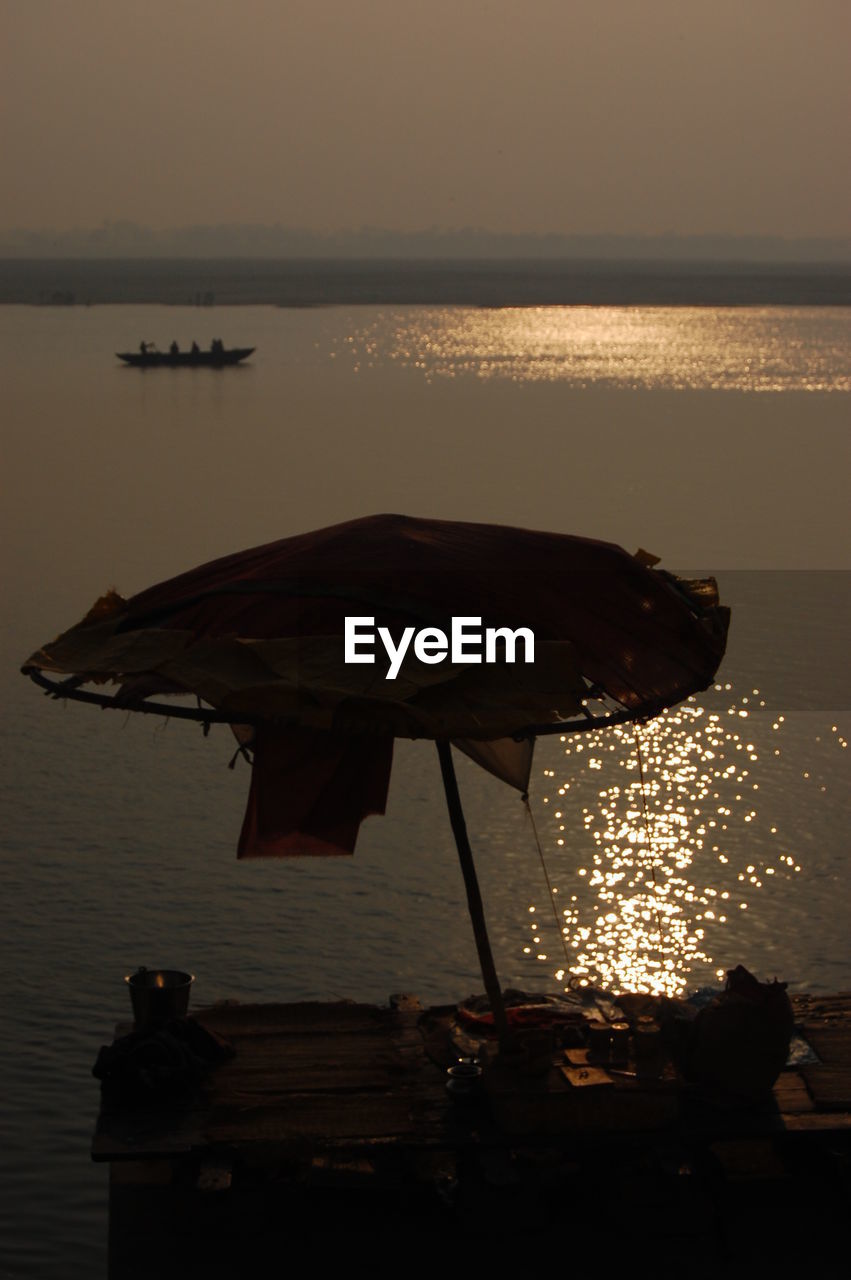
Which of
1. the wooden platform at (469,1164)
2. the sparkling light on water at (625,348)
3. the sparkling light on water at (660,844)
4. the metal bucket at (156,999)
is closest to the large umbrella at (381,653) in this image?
the wooden platform at (469,1164)

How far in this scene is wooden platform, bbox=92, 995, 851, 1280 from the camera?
7000mm

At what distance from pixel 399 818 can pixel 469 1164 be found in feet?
21.0

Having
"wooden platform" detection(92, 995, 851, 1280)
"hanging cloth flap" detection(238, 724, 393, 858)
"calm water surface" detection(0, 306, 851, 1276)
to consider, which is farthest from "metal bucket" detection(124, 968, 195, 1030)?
"calm water surface" detection(0, 306, 851, 1276)

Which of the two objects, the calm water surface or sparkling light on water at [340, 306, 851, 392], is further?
sparkling light on water at [340, 306, 851, 392]

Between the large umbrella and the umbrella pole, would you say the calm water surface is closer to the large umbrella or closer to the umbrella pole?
the umbrella pole

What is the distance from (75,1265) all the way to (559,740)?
26.6 ft

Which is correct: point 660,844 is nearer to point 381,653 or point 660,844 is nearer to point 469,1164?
point 469,1164

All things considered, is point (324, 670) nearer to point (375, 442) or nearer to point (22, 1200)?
point (22, 1200)

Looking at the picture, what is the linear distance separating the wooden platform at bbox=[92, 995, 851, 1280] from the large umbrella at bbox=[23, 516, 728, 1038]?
1.78ft

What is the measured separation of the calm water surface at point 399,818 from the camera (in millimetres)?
10617

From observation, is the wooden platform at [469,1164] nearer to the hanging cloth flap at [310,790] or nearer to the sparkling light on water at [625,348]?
the hanging cloth flap at [310,790]

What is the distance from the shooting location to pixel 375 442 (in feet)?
128

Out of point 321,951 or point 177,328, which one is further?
point 177,328

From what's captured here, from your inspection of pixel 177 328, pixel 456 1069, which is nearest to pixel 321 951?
pixel 456 1069
